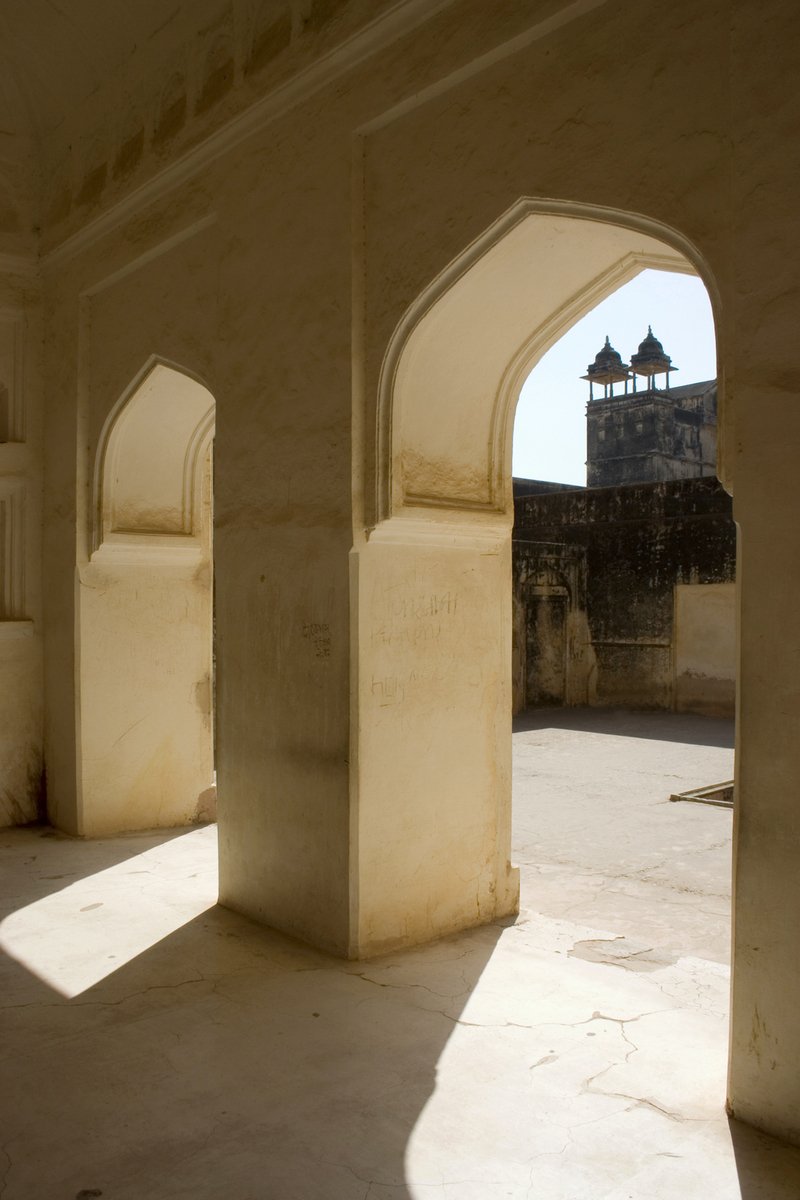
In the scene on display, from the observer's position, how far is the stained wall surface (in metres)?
2.63

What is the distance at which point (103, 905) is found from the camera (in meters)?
4.76

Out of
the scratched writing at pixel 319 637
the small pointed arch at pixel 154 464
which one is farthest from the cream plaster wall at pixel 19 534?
the scratched writing at pixel 319 637

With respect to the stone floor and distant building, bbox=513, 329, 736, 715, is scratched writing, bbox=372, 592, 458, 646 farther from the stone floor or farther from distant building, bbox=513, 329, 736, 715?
distant building, bbox=513, 329, 736, 715

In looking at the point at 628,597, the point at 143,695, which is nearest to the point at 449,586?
the point at 143,695

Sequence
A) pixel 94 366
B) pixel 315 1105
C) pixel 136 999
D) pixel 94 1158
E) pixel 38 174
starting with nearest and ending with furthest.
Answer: pixel 94 1158
pixel 315 1105
pixel 136 999
pixel 94 366
pixel 38 174

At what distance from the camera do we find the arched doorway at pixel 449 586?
390 cm

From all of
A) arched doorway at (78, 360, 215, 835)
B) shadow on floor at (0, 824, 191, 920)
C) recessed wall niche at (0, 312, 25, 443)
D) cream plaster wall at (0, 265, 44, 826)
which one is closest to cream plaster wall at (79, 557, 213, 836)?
arched doorway at (78, 360, 215, 835)

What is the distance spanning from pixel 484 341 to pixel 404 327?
0.39 meters

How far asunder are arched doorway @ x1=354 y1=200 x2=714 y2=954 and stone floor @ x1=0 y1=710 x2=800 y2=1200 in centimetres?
30

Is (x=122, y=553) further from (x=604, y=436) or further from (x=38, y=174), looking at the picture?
(x=604, y=436)

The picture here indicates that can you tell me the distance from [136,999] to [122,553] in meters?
3.13

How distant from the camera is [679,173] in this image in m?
2.90

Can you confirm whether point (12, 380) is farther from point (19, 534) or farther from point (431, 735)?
point (431, 735)

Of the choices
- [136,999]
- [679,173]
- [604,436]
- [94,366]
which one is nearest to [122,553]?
[94,366]
